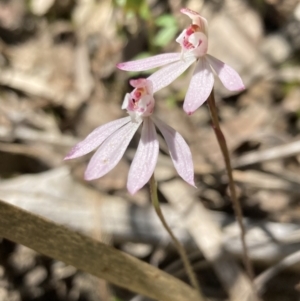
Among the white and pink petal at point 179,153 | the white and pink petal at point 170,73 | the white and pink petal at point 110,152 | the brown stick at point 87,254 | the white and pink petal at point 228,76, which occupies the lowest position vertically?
the brown stick at point 87,254

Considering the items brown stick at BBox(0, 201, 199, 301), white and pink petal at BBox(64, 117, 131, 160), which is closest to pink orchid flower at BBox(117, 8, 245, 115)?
white and pink petal at BBox(64, 117, 131, 160)

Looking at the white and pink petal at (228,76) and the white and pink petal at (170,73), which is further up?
the white and pink petal at (228,76)

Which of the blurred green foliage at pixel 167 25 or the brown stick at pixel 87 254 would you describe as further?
the blurred green foliage at pixel 167 25

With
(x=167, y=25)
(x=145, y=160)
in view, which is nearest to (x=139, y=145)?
(x=145, y=160)

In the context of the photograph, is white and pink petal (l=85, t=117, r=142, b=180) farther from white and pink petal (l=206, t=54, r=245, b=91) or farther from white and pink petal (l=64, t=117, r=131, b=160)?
white and pink petal (l=206, t=54, r=245, b=91)

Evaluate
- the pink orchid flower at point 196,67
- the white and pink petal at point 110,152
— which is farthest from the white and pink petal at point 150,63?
the white and pink petal at point 110,152

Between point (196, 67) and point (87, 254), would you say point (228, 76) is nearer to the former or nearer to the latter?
point (196, 67)

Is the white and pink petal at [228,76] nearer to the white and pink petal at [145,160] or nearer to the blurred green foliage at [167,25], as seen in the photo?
the white and pink petal at [145,160]
